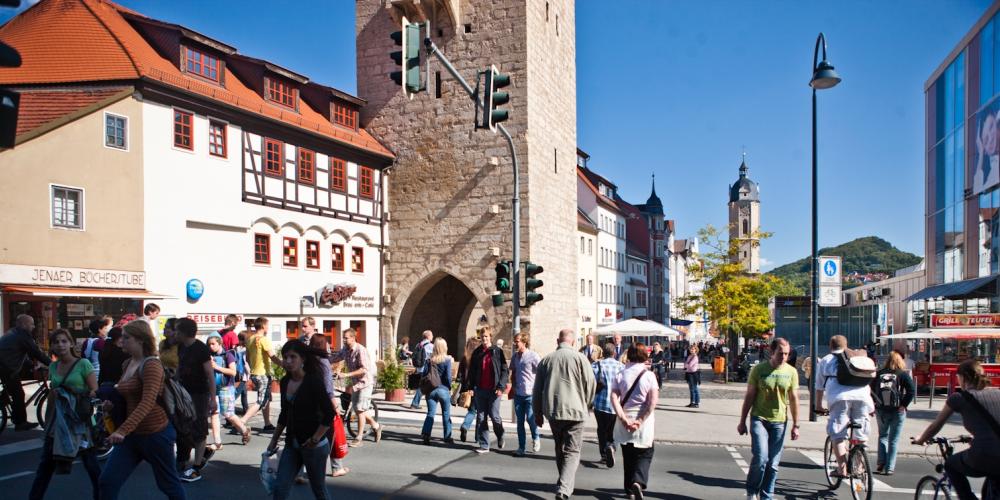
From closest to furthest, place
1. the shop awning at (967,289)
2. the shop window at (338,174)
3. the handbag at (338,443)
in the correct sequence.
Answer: the handbag at (338,443) < the shop window at (338,174) < the shop awning at (967,289)

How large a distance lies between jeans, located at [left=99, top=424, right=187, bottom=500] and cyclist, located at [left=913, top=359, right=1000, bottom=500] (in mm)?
5751

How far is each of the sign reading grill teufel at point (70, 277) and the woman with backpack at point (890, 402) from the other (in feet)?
53.2

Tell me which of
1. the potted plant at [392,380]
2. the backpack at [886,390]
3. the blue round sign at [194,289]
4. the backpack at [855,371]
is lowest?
the potted plant at [392,380]

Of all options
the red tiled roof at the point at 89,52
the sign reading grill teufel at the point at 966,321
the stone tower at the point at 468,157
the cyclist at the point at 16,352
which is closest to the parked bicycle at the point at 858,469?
the cyclist at the point at 16,352

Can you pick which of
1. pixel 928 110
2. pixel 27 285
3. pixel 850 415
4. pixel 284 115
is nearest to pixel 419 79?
pixel 850 415

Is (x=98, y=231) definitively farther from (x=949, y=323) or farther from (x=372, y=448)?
(x=949, y=323)

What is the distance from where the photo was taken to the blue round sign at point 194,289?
20.8 meters

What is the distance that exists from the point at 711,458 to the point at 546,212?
18391 mm

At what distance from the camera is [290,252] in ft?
81.1

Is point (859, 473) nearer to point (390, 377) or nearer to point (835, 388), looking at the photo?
point (835, 388)

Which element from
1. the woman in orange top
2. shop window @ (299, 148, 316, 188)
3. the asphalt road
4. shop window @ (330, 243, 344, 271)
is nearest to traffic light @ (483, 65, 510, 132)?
the asphalt road

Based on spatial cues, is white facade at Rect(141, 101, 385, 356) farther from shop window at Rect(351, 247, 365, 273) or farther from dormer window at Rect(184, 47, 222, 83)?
dormer window at Rect(184, 47, 222, 83)

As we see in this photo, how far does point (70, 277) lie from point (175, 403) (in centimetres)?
1387

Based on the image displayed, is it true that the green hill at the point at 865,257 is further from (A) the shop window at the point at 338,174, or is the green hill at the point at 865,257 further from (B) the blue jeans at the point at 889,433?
(B) the blue jeans at the point at 889,433
